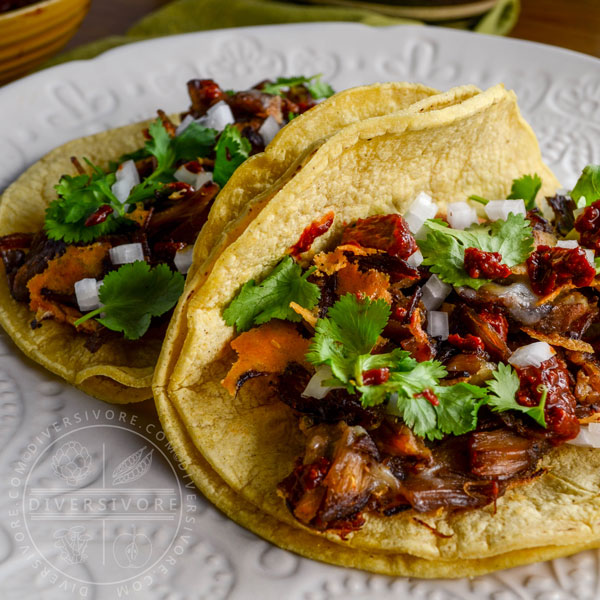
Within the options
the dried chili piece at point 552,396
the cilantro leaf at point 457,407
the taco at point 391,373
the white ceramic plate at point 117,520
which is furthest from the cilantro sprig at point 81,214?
the dried chili piece at point 552,396

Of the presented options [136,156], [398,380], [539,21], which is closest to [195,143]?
[136,156]

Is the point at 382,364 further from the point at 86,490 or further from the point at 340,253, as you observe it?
the point at 86,490

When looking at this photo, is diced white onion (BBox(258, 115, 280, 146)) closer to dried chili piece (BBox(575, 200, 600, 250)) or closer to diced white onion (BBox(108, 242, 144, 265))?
diced white onion (BBox(108, 242, 144, 265))

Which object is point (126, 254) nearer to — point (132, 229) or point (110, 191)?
point (132, 229)

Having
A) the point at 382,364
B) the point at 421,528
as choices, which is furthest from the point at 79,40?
the point at 421,528

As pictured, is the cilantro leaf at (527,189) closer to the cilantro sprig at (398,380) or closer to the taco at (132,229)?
the taco at (132,229)
